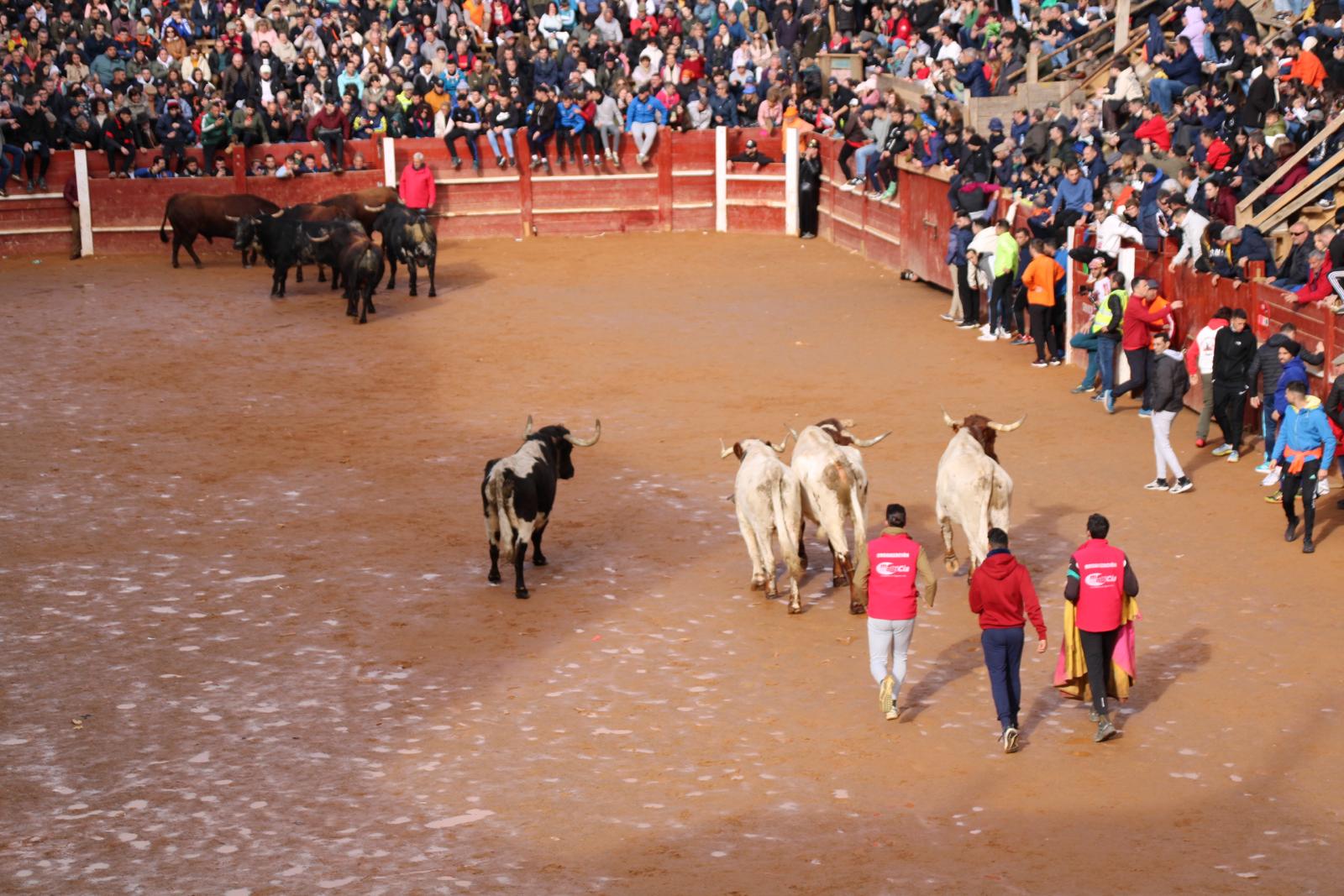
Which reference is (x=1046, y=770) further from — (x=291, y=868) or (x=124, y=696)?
(x=124, y=696)

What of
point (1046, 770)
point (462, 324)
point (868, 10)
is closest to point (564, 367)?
point (462, 324)

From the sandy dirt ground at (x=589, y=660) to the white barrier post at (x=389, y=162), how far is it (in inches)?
418

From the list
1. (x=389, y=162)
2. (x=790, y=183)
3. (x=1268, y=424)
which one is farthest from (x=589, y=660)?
(x=389, y=162)

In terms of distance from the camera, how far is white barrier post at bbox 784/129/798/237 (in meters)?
31.8

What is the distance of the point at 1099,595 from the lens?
35.1ft

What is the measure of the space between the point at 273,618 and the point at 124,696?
1726mm

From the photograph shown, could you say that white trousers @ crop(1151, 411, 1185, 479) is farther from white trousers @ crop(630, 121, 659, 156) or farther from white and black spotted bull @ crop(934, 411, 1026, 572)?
white trousers @ crop(630, 121, 659, 156)

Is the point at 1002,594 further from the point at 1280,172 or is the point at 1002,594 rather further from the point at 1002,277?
the point at 1280,172

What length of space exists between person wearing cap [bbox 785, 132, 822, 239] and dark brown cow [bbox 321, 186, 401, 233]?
23.9 ft

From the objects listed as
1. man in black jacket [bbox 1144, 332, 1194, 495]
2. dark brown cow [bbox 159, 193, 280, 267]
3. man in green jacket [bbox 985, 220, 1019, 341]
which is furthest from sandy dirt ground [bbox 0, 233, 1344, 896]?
dark brown cow [bbox 159, 193, 280, 267]

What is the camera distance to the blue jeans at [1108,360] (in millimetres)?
18984

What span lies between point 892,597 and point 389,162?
22988 mm

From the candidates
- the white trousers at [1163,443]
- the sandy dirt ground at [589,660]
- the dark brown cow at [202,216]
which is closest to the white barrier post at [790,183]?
the dark brown cow at [202,216]

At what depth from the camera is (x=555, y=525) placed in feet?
51.3
